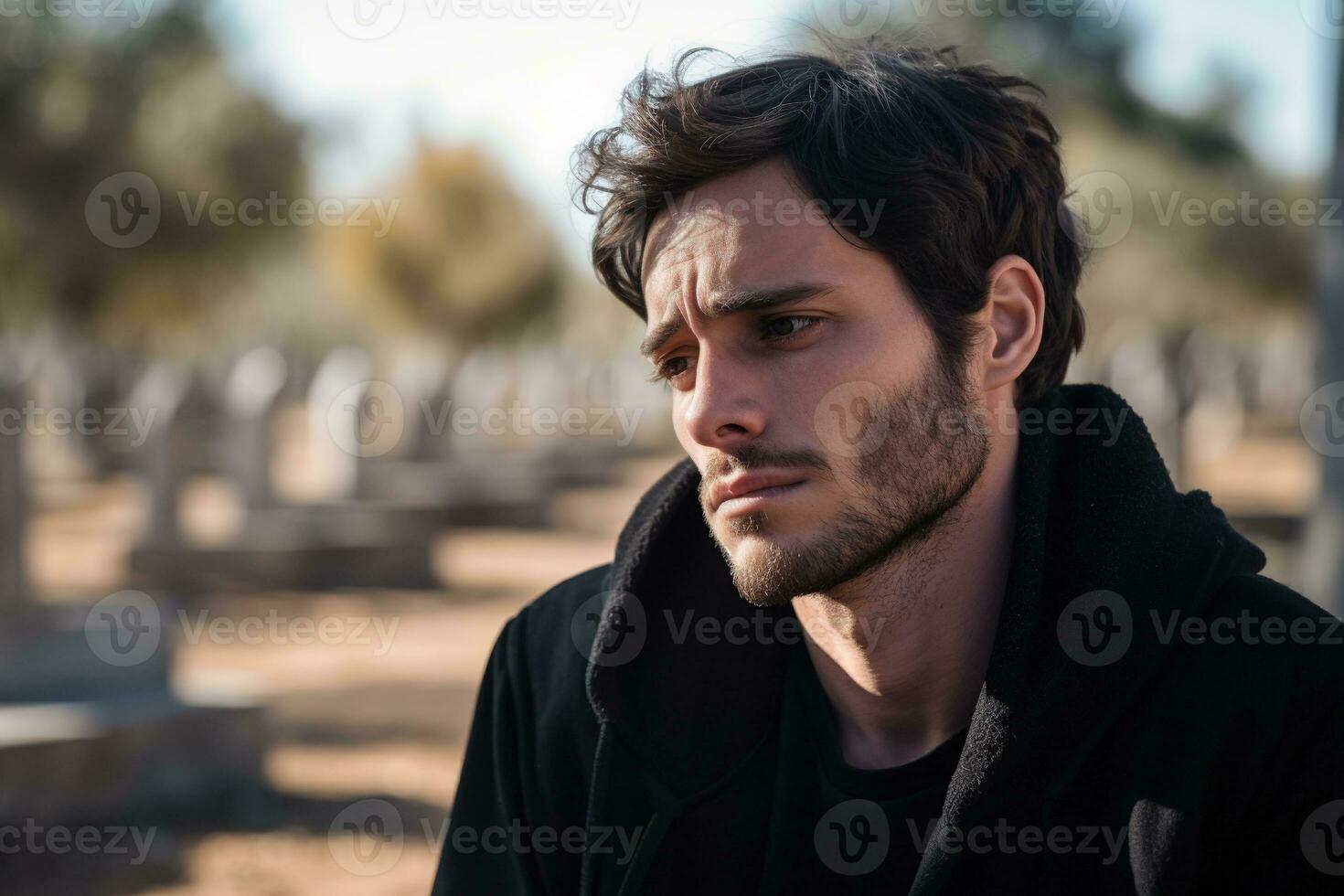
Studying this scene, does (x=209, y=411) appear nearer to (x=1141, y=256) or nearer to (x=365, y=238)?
(x=365, y=238)

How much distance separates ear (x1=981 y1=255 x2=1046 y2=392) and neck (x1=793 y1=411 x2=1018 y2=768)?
0.19 meters

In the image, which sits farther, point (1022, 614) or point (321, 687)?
point (321, 687)

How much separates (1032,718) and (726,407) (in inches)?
31.1

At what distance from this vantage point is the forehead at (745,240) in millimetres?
2484

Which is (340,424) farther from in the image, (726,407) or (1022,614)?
(1022,614)

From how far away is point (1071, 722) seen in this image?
7.47 feet

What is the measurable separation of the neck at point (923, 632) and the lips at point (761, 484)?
0.27m

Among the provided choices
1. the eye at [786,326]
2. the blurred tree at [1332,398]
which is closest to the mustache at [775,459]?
the eye at [786,326]

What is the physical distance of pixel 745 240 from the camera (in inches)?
98.9

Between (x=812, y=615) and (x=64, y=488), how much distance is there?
830 inches

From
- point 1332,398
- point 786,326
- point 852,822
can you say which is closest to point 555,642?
point 852,822

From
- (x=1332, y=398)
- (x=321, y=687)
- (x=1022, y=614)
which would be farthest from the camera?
(x=321, y=687)

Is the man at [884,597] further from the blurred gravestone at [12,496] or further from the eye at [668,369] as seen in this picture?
the blurred gravestone at [12,496]

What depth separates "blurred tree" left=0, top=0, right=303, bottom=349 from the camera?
73.7ft
